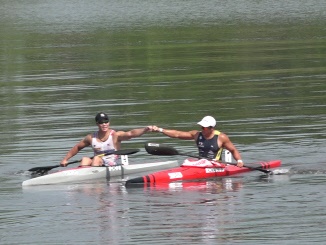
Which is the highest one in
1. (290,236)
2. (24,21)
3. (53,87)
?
(24,21)

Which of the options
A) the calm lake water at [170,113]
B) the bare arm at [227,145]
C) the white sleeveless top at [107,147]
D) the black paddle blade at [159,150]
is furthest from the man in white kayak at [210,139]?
the white sleeveless top at [107,147]

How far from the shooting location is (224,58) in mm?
58188

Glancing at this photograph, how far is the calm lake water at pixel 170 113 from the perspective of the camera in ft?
74.3

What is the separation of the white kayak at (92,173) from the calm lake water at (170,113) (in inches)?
11.7

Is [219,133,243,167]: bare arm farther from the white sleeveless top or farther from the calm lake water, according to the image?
the white sleeveless top

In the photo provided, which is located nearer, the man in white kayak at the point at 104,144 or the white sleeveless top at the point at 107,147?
the man in white kayak at the point at 104,144

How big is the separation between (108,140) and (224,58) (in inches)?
1166

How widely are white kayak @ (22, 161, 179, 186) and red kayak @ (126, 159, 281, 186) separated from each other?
4.70 feet

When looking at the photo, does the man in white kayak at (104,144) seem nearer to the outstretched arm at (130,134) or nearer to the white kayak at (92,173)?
the outstretched arm at (130,134)

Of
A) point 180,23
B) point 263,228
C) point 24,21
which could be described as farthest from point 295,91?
point 24,21

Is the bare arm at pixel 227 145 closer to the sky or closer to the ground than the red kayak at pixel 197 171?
closer to the sky

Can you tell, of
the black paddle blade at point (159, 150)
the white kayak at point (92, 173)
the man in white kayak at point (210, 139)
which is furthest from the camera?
the black paddle blade at point (159, 150)

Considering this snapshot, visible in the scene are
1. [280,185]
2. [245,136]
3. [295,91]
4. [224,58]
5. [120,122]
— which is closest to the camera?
[280,185]

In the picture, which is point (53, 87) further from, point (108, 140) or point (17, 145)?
point (108, 140)
